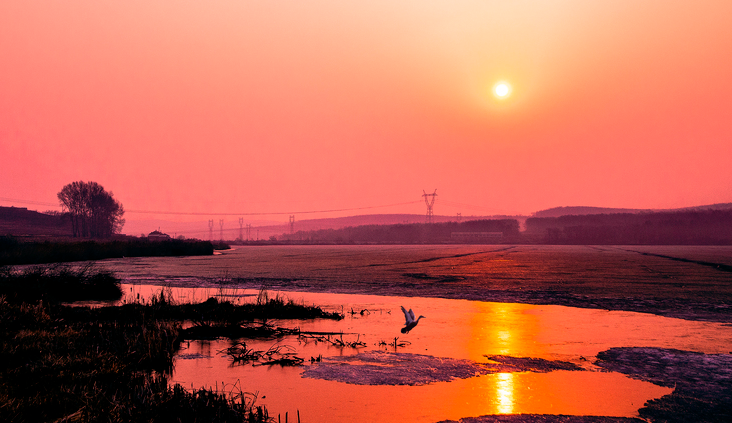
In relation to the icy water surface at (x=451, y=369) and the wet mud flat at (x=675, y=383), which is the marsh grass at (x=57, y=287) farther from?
the wet mud flat at (x=675, y=383)

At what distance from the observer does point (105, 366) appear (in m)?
9.31

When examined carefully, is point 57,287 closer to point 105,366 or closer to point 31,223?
point 105,366

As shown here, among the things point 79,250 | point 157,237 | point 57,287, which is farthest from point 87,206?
point 57,287

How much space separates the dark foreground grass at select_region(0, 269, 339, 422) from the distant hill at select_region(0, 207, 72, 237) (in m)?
135

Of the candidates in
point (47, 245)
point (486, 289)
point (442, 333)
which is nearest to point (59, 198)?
point (47, 245)

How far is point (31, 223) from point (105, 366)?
154075mm

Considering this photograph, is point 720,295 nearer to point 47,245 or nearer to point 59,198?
point 47,245

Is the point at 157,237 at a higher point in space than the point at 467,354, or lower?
higher

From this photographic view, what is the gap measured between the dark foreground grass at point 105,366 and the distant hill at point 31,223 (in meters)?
135

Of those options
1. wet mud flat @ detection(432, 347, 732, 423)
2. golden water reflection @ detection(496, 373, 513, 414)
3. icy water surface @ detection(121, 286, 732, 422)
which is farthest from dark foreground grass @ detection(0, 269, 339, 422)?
wet mud flat @ detection(432, 347, 732, 423)

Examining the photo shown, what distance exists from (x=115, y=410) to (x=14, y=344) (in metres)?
5.33

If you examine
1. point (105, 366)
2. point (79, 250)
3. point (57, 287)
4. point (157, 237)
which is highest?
point (157, 237)

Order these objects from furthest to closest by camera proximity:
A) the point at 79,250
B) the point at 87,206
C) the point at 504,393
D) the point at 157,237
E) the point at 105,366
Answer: the point at 157,237 < the point at 87,206 < the point at 79,250 < the point at 105,366 < the point at 504,393

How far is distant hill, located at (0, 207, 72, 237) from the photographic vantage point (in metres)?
133
